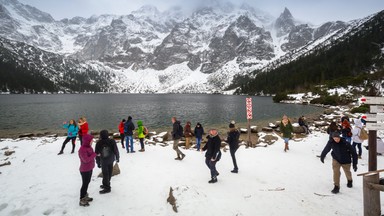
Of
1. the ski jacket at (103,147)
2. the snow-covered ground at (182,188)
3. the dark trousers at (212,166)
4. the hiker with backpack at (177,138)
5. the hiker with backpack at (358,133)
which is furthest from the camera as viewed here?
the hiker with backpack at (177,138)

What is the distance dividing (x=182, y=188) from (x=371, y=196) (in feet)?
18.9

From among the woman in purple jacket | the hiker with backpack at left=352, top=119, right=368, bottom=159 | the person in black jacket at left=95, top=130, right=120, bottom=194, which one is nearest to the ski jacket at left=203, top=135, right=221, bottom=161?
the person in black jacket at left=95, top=130, right=120, bottom=194

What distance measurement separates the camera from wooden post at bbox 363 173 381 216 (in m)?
5.59

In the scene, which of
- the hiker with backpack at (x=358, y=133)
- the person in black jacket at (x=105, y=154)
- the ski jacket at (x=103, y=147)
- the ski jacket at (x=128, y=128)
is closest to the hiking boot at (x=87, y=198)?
the person in black jacket at (x=105, y=154)

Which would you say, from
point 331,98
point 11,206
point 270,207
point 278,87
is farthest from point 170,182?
point 278,87

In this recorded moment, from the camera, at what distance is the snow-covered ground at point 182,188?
6988 millimetres

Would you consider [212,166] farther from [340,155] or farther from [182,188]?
[340,155]

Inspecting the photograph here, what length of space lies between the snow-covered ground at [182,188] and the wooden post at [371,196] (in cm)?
128

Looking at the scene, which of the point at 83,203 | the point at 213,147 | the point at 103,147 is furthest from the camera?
the point at 213,147

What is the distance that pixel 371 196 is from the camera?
223 inches

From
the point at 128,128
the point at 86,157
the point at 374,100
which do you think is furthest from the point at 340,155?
the point at 128,128

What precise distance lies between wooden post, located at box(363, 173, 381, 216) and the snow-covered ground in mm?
1278

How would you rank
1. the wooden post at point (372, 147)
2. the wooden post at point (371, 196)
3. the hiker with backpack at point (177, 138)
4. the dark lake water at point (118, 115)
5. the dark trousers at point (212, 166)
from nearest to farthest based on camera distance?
the wooden post at point (371, 196) → the wooden post at point (372, 147) → the dark trousers at point (212, 166) → the hiker with backpack at point (177, 138) → the dark lake water at point (118, 115)

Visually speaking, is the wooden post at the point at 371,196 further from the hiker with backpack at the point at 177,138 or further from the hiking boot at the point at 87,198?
the hiker with backpack at the point at 177,138
